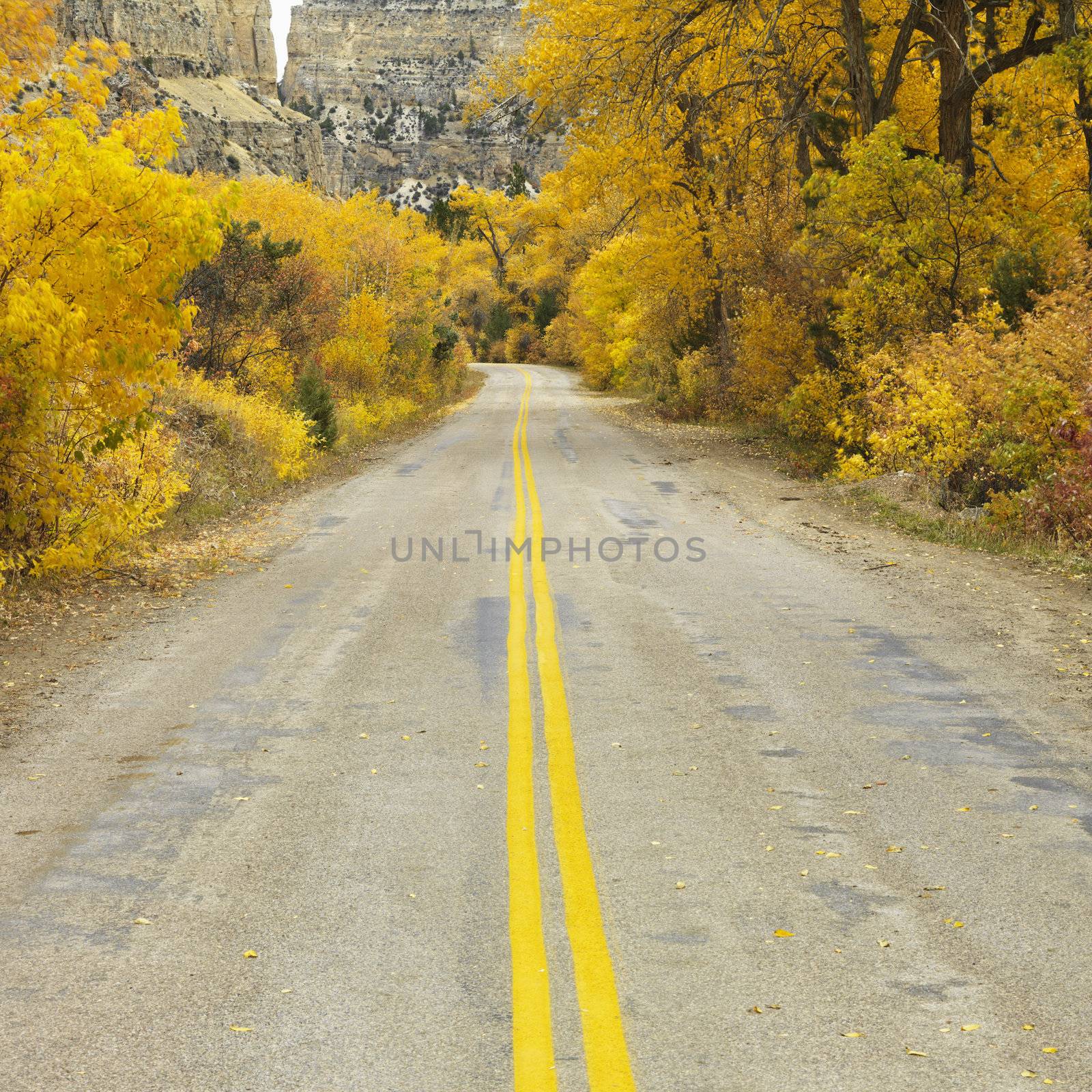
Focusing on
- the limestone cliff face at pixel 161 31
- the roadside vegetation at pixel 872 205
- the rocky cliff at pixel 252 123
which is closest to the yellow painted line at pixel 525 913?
the roadside vegetation at pixel 872 205

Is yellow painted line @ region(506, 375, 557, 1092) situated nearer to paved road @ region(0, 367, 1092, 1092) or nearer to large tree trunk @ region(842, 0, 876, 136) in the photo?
paved road @ region(0, 367, 1092, 1092)

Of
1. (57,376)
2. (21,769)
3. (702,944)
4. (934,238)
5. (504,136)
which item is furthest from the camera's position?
(504,136)

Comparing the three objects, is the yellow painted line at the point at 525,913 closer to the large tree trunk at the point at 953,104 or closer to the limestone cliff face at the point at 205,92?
the large tree trunk at the point at 953,104

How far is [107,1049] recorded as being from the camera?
3523 millimetres

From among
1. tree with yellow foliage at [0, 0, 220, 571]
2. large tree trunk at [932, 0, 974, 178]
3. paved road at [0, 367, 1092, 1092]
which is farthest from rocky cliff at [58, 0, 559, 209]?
paved road at [0, 367, 1092, 1092]

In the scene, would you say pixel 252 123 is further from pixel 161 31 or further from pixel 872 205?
pixel 872 205

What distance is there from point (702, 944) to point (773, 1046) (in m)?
0.65

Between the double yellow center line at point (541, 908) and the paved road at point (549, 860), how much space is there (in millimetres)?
16

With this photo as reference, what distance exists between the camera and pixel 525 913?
440 cm

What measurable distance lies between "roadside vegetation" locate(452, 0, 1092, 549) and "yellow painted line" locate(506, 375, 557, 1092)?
23.9ft

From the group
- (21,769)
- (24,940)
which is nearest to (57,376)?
(21,769)

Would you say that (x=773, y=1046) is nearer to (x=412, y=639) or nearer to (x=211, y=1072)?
(x=211, y=1072)

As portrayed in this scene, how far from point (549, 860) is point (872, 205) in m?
15.0

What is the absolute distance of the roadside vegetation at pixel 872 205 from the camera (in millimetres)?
13688
